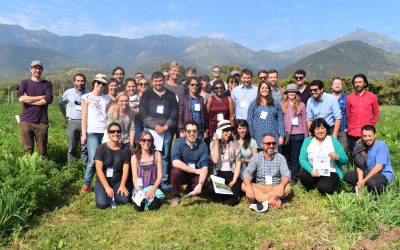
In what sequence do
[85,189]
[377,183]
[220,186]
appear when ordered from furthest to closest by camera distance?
1. [85,189]
2. [220,186]
3. [377,183]

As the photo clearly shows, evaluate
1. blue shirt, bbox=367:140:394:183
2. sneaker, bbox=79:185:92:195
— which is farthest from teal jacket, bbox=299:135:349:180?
sneaker, bbox=79:185:92:195

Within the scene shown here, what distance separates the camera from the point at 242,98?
688cm

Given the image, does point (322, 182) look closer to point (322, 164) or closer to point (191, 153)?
point (322, 164)

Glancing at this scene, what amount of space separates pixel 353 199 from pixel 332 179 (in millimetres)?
945

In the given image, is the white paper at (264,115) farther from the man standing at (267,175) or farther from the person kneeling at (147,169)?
the person kneeling at (147,169)

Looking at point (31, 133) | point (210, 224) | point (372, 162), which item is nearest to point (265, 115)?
point (372, 162)

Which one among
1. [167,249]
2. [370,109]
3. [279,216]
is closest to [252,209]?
[279,216]

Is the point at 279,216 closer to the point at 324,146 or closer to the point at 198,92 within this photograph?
the point at 324,146

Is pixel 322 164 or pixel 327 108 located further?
pixel 327 108

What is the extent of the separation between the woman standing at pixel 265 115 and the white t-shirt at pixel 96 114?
2.67m

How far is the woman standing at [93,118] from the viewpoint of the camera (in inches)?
250

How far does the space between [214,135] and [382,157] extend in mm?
2669

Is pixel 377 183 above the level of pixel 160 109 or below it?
below

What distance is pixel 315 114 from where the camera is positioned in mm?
6461
